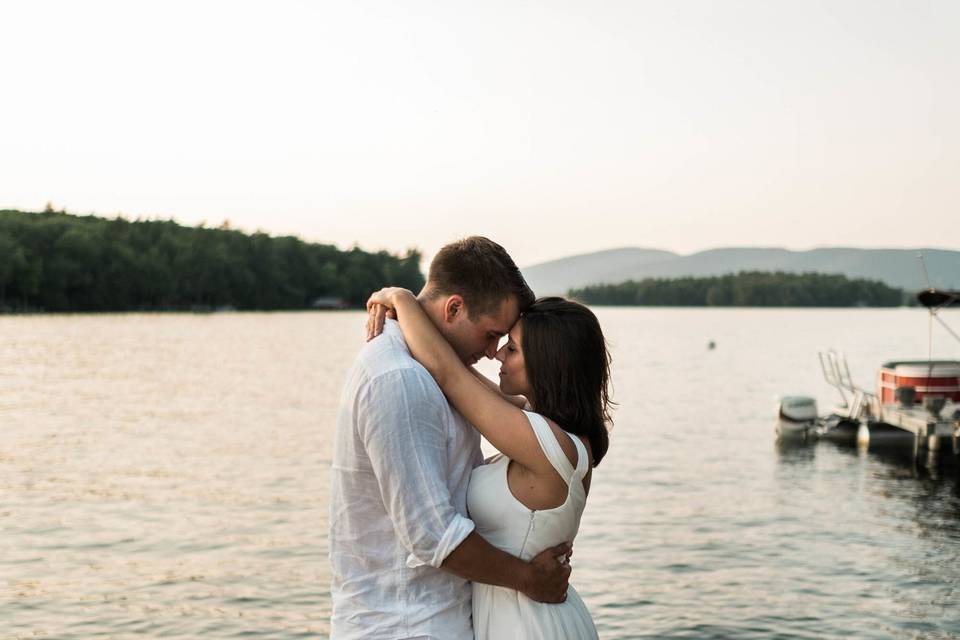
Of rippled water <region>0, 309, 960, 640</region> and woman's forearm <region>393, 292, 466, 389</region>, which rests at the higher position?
woman's forearm <region>393, 292, 466, 389</region>

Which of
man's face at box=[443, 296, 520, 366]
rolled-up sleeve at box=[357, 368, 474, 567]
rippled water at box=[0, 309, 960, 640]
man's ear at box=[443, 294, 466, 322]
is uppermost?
man's ear at box=[443, 294, 466, 322]

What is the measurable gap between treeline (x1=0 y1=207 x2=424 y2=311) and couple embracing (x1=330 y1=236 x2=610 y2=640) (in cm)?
11843

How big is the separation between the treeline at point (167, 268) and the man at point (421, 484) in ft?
389

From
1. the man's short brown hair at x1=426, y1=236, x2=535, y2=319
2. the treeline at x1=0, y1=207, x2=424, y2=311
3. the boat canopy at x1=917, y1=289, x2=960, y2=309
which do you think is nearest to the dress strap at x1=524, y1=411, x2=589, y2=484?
the man's short brown hair at x1=426, y1=236, x2=535, y2=319

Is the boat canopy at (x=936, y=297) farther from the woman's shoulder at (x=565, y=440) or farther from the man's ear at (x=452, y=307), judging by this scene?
the man's ear at (x=452, y=307)

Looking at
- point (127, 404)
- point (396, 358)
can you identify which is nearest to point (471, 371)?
point (396, 358)

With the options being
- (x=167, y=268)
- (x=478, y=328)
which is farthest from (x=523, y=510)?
(x=167, y=268)

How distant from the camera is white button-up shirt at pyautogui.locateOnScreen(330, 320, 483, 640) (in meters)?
2.99

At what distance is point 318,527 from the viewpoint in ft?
52.5

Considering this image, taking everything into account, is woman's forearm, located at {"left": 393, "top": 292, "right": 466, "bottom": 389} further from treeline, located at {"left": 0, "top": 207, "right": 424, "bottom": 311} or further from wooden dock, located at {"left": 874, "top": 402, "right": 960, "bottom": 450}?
treeline, located at {"left": 0, "top": 207, "right": 424, "bottom": 311}

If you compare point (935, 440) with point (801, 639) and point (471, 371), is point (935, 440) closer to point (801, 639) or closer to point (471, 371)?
point (801, 639)

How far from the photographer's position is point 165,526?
52.4ft

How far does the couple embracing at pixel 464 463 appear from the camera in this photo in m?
3.02

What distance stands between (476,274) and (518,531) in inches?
30.7
